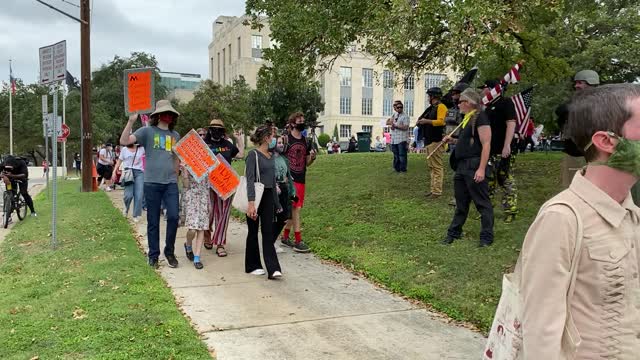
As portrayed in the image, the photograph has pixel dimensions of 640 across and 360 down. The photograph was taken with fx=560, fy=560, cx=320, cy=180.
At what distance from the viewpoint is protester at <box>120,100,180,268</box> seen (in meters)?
6.69

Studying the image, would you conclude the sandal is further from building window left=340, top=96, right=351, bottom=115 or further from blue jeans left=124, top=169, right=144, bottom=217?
building window left=340, top=96, right=351, bottom=115

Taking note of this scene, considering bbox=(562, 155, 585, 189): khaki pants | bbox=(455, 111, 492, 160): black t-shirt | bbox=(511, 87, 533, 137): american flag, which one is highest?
bbox=(511, 87, 533, 137): american flag

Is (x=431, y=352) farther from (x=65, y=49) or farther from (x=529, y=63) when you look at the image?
(x=529, y=63)

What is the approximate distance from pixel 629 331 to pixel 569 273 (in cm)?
27

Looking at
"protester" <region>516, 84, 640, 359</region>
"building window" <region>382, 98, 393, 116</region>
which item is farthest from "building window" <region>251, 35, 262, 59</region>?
"protester" <region>516, 84, 640, 359</region>

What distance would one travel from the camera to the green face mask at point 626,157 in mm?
1669

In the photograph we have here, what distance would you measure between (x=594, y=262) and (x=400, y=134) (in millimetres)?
10538

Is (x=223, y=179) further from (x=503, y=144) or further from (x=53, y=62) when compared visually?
(x=503, y=144)

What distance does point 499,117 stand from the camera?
744 cm

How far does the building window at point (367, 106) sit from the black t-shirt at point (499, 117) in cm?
6521

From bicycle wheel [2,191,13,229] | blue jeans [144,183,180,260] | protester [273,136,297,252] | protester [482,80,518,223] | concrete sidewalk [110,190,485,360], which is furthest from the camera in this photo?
bicycle wheel [2,191,13,229]

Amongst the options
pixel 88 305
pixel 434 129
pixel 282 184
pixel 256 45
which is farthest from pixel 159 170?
pixel 256 45

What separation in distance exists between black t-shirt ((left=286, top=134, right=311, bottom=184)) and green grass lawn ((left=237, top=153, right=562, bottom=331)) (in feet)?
3.61

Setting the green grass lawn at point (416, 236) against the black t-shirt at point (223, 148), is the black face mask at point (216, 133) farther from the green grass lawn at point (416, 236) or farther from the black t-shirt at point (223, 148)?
the green grass lawn at point (416, 236)
